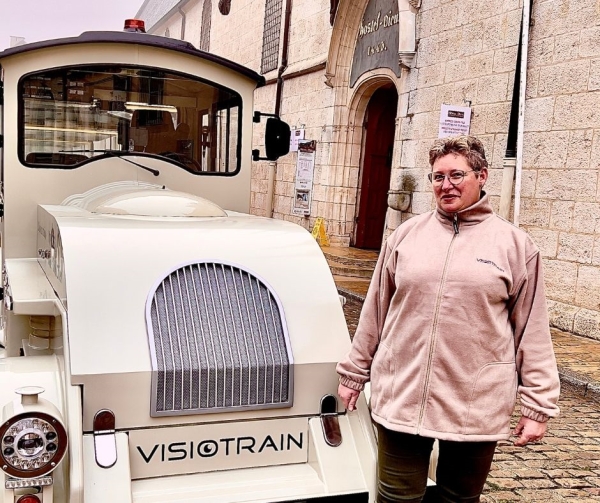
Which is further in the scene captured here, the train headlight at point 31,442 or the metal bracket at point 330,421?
the metal bracket at point 330,421

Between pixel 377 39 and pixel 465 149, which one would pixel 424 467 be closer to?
pixel 465 149

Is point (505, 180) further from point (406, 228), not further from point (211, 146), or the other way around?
point (406, 228)

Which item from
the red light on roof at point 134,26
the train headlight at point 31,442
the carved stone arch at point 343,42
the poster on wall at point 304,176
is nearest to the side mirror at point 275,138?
the red light on roof at point 134,26

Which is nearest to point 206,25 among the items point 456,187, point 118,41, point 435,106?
point 435,106

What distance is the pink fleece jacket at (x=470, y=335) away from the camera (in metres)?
2.30

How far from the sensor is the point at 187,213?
3.45 metres

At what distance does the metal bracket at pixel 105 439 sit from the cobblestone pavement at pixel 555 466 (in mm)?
1998

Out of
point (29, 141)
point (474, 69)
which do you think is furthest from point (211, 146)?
point (474, 69)

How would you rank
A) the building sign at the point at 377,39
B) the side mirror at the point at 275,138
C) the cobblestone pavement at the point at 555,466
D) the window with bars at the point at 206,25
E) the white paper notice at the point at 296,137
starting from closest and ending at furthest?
1. the cobblestone pavement at the point at 555,466
2. the side mirror at the point at 275,138
3. the building sign at the point at 377,39
4. the white paper notice at the point at 296,137
5. the window with bars at the point at 206,25

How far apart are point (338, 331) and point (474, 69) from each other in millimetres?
7180

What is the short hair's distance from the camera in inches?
93.1

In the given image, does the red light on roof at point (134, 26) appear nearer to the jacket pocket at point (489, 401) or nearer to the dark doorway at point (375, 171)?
the jacket pocket at point (489, 401)

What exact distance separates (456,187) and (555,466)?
248 centimetres

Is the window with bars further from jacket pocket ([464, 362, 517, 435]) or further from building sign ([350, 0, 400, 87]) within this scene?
jacket pocket ([464, 362, 517, 435])
